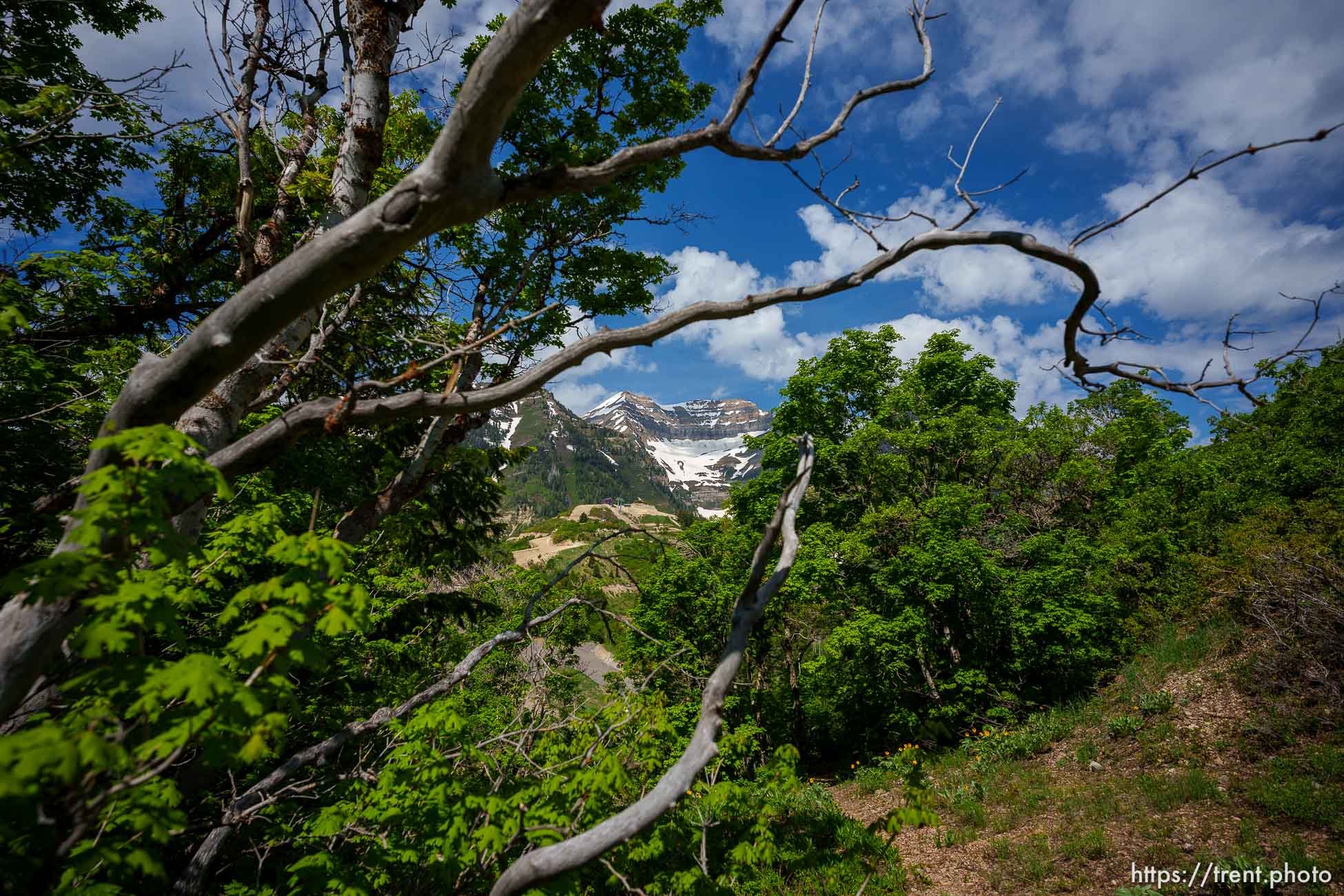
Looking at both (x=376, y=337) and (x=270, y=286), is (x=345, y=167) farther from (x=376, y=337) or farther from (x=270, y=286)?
(x=376, y=337)

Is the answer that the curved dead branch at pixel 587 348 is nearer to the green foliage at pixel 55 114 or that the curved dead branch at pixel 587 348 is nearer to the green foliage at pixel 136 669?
the green foliage at pixel 136 669

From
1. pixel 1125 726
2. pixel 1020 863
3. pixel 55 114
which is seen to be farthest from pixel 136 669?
pixel 1125 726

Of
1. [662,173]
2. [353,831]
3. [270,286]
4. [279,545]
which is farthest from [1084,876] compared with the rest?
[662,173]

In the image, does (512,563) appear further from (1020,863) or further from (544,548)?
(544,548)

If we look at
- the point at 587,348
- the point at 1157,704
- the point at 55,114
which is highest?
the point at 55,114

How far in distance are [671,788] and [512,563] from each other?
13.3 m

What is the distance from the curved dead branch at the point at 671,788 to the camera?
1767 millimetres

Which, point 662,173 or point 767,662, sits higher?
point 662,173

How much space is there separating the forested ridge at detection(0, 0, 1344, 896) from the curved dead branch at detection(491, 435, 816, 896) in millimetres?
20

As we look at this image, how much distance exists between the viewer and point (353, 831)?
4305mm

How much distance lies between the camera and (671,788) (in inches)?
71.1

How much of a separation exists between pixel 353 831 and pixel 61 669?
2.83m

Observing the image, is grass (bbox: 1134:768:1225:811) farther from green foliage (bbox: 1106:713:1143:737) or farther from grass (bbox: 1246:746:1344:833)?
green foliage (bbox: 1106:713:1143:737)

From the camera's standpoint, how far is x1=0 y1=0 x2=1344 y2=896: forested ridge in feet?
5.97
